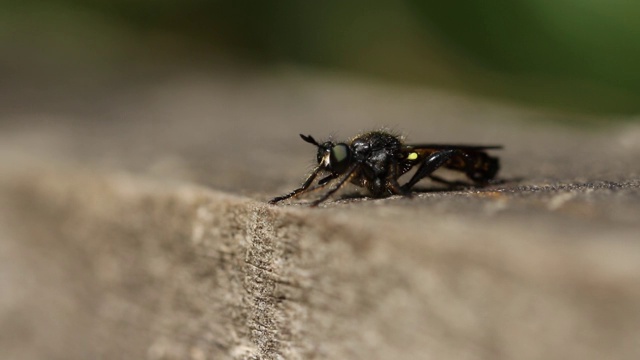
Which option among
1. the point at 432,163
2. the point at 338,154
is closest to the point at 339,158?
the point at 338,154

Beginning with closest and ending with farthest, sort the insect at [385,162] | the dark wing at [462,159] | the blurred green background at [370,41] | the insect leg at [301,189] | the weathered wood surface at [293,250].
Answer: the weathered wood surface at [293,250] < the insect leg at [301,189] < the insect at [385,162] < the dark wing at [462,159] < the blurred green background at [370,41]

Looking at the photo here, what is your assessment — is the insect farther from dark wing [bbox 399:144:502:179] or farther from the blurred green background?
the blurred green background

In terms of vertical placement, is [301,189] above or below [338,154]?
below

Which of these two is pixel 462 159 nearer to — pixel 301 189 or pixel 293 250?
pixel 301 189

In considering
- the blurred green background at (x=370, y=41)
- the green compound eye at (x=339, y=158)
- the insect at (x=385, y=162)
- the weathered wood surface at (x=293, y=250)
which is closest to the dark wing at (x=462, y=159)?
the insect at (x=385, y=162)

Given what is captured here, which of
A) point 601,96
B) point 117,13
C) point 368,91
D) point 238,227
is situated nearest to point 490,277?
point 238,227

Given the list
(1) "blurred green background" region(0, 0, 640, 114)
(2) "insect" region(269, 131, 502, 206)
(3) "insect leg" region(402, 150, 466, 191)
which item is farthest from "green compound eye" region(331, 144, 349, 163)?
(1) "blurred green background" region(0, 0, 640, 114)

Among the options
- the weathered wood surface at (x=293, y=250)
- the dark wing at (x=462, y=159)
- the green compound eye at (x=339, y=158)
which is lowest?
the weathered wood surface at (x=293, y=250)

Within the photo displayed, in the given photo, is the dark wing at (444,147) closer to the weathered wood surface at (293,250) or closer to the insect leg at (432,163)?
the insect leg at (432,163)
